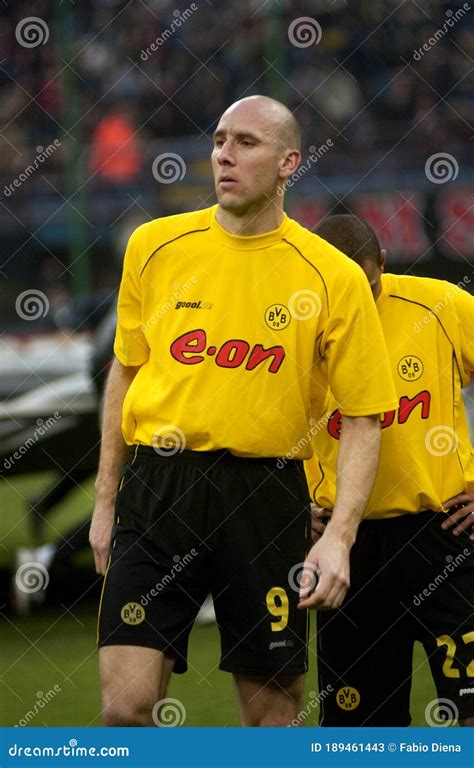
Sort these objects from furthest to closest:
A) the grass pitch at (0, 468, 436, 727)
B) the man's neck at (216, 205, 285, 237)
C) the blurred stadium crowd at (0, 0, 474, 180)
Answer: the blurred stadium crowd at (0, 0, 474, 180) → the grass pitch at (0, 468, 436, 727) → the man's neck at (216, 205, 285, 237)

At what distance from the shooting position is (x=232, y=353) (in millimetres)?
3184

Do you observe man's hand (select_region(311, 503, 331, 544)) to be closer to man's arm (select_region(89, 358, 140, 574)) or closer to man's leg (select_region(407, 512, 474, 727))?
man's leg (select_region(407, 512, 474, 727))

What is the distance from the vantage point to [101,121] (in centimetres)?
1202

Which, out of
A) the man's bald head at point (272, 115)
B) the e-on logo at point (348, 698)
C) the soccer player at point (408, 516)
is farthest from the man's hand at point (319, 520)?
the man's bald head at point (272, 115)

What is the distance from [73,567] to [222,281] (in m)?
4.06

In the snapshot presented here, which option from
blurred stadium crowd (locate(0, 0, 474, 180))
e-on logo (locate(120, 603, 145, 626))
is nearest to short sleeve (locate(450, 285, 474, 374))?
e-on logo (locate(120, 603, 145, 626))

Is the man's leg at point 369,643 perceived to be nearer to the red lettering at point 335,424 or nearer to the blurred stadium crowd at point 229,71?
the red lettering at point 335,424

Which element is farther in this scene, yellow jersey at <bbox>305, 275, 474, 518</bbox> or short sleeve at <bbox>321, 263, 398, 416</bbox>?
yellow jersey at <bbox>305, 275, 474, 518</bbox>

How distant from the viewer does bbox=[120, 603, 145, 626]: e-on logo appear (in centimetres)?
312

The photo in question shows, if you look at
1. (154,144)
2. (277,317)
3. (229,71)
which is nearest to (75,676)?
(277,317)

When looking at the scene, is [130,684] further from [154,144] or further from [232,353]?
[154,144]

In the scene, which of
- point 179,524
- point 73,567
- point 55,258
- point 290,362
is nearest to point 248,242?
point 290,362

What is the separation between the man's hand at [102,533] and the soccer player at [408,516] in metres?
0.62
